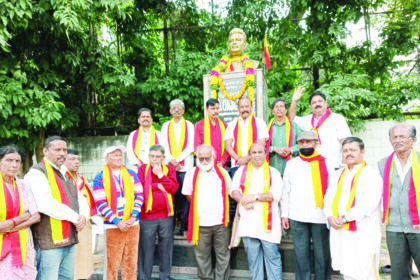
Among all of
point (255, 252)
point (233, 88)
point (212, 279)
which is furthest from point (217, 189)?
point (233, 88)

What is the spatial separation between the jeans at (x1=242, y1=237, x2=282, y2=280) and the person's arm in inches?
71.3

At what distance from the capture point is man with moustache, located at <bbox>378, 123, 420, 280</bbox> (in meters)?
2.94

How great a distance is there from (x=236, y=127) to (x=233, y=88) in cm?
115

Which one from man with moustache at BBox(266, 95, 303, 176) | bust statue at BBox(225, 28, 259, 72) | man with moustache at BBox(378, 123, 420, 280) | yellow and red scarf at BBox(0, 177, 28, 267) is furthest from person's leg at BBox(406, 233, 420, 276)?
bust statue at BBox(225, 28, 259, 72)

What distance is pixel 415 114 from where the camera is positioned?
748cm

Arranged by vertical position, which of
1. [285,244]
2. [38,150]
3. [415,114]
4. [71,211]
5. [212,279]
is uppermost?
[415,114]

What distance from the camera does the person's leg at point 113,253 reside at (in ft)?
11.7

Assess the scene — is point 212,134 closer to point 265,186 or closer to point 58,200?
point 265,186

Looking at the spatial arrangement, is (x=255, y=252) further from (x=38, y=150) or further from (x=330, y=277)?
(x=38, y=150)

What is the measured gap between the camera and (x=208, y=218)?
12.4ft

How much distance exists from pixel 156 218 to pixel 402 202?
2.49m

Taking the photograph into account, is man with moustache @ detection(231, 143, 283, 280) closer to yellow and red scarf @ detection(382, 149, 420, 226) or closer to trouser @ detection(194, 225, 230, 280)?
trouser @ detection(194, 225, 230, 280)

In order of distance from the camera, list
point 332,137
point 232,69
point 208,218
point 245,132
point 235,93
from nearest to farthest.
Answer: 1. point 208,218
2. point 332,137
3. point 245,132
4. point 235,93
5. point 232,69

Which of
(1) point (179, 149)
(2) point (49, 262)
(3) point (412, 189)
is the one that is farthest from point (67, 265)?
(3) point (412, 189)
